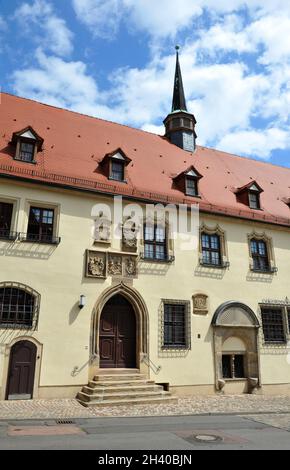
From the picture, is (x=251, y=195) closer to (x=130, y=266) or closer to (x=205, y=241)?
(x=205, y=241)

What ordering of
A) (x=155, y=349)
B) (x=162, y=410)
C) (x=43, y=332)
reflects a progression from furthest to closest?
(x=155, y=349) < (x=43, y=332) < (x=162, y=410)

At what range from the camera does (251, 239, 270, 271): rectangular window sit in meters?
18.8

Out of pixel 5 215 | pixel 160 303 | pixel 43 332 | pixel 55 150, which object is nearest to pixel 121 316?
pixel 160 303

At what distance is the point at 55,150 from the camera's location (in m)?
17.5

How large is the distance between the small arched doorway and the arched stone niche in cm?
748

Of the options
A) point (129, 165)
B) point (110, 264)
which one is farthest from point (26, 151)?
point (110, 264)

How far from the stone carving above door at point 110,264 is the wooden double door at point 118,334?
1025 mm

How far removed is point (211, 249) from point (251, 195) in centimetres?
421

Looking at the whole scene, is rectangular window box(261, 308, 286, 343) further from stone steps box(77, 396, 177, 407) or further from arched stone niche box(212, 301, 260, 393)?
stone steps box(77, 396, 177, 407)

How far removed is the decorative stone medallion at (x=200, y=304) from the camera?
16.7 m

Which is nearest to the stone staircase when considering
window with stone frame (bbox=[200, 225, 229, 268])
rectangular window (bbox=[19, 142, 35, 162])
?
Result: window with stone frame (bbox=[200, 225, 229, 268])

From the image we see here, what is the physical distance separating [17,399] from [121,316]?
477 centimetres

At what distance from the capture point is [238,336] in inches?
685
